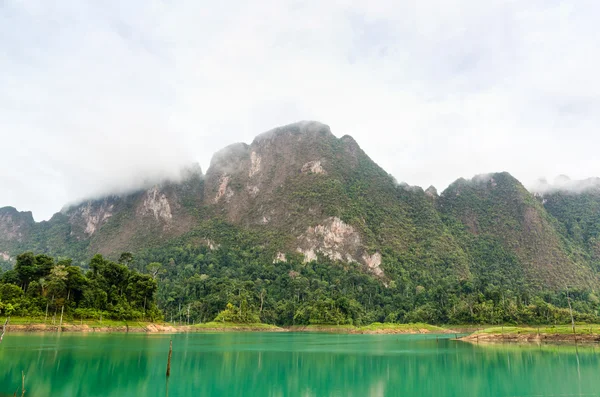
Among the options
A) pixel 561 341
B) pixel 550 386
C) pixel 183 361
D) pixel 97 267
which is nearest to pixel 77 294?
pixel 97 267

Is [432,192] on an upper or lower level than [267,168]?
lower

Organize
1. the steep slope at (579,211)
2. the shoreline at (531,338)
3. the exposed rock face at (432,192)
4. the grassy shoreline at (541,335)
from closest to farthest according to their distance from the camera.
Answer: the shoreline at (531,338) < the grassy shoreline at (541,335) < the steep slope at (579,211) < the exposed rock face at (432,192)

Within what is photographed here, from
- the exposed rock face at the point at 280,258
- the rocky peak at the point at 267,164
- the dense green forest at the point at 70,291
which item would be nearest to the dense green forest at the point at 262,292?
the dense green forest at the point at 70,291

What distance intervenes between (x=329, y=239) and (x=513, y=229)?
186ft

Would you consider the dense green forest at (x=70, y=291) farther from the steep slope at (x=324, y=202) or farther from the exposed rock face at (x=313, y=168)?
the exposed rock face at (x=313, y=168)

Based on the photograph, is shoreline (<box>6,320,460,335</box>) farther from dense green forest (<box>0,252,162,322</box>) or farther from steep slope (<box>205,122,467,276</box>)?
steep slope (<box>205,122,467,276</box>)

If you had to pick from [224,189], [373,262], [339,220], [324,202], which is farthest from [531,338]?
[224,189]

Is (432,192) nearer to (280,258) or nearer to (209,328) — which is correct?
(280,258)

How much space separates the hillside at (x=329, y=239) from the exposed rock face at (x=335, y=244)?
0.31m

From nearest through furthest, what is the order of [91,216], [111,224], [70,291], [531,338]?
1. [531,338]
2. [70,291]
3. [111,224]
4. [91,216]

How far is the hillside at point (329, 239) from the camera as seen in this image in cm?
8475

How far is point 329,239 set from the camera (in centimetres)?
11275

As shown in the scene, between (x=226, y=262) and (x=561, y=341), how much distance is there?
273ft

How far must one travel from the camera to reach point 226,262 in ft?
369
